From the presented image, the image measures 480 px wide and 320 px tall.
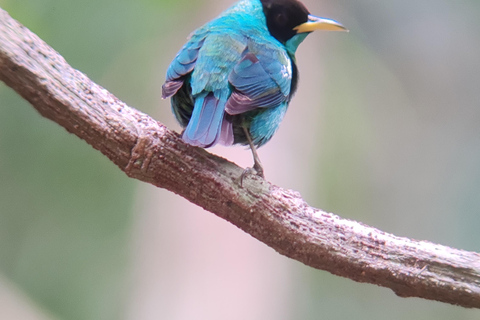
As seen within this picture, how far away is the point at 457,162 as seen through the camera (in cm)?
761

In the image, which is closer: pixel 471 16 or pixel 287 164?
pixel 287 164

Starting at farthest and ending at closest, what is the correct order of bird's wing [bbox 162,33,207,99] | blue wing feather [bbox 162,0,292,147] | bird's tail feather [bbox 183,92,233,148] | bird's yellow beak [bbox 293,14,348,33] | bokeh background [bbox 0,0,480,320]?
bokeh background [bbox 0,0,480,320] → bird's yellow beak [bbox 293,14,348,33] → bird's wing [bbox 162,33,207,99] → blue wing feather [bbox 162,0,292,147] → bird's tail feather [bbox 183,92,233,148]

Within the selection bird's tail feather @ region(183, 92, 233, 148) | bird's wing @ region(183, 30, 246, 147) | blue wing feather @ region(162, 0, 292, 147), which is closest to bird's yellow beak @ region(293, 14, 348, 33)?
blue wing feather @ region(162, 0, 292, 147)

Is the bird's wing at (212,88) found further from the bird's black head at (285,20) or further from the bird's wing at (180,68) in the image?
the bird's black head at (285,20)

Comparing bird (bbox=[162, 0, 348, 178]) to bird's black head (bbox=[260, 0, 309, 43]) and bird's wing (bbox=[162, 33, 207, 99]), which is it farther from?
bird's black head (bbox=[260, 0, 309, 43])

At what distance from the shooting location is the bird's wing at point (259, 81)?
256 centimetres

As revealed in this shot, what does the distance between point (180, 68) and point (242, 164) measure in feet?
6.46

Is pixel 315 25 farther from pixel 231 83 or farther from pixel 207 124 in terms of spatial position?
pixel 207 124

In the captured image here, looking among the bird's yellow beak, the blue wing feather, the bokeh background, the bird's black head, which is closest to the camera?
the blue wing feather

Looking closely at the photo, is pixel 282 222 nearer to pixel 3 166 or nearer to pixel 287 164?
pixel 287 164

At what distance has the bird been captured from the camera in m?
2.47

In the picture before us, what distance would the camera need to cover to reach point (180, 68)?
263cm

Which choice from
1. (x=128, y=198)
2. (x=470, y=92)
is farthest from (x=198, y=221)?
(x=470, y=92)

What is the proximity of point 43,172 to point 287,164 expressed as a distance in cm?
298
